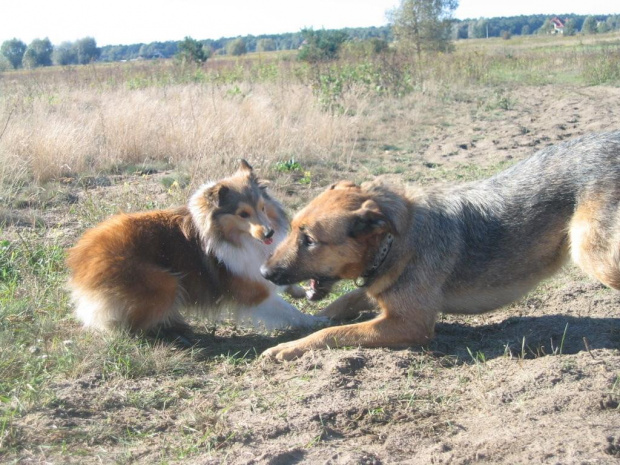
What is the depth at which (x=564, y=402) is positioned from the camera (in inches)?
137

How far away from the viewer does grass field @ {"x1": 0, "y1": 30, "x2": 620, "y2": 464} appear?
10.7 feet

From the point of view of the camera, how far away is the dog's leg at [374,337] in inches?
179

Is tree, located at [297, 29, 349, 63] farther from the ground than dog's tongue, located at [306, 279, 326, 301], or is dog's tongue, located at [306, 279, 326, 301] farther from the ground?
tree, located at [297, 29, 349, 63]

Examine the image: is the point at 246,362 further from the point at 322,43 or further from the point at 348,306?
the point at 322,43

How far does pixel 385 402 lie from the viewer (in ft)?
12.2

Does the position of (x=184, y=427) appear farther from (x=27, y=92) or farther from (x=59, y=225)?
(x=27, y=92)

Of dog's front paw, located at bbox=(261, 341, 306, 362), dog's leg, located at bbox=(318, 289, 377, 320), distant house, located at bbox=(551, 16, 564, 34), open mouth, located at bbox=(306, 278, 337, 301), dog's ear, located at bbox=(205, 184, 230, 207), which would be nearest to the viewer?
dog's front paw, located at bbox=(261, 341, 306, 362)

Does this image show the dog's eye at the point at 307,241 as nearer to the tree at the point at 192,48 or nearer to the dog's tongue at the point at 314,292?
the dog's tongue at the point at 314,292

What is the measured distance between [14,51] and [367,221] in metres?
27.9

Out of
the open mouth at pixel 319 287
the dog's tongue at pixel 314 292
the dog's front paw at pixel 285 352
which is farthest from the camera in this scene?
the dog's tongue at pixel 314 292

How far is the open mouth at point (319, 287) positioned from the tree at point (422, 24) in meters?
36.2

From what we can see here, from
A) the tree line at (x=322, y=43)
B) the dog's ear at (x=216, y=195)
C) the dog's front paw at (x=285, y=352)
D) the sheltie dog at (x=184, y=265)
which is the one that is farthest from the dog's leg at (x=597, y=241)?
the tree line at (x=322, y=43)

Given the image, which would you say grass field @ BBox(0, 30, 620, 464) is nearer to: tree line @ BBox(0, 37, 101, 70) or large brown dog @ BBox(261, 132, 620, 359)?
large brown dog @ BBox(261, 132, 620, 359)

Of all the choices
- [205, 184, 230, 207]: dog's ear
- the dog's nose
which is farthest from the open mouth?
[205, 184, 230, 207]: dog's ear
